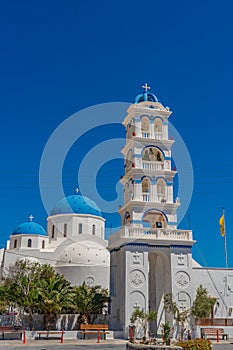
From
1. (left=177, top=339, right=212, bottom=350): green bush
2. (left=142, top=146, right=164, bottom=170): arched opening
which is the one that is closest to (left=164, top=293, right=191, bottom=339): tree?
(left=142, top=146, right=164, bottom=170): arched opening

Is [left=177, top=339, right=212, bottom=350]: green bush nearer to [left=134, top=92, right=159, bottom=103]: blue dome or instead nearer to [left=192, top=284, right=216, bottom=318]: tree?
[left=192, top=284, right=216, bottom=318]: tree

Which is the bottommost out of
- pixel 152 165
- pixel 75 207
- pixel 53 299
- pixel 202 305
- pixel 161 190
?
pixel 202 305

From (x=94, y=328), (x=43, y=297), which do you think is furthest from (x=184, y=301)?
(x=43, y=297)

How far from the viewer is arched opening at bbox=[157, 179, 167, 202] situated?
105 ft

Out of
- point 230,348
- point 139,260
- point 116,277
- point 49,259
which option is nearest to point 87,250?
point 49,259

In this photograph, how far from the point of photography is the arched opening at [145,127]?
33.5 metres

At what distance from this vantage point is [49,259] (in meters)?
49.1

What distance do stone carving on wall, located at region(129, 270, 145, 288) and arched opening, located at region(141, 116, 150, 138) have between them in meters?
10.5

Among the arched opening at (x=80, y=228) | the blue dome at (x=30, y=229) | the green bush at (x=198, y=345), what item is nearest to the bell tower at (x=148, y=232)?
the green bush at (x=198, y=345)

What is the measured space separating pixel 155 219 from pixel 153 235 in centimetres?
316

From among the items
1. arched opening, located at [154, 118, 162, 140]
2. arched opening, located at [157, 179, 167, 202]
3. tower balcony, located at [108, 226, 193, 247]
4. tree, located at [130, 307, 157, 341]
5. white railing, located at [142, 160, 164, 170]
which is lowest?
tree, located at [130, 307, 157, 341]

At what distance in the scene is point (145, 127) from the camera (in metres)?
34.4

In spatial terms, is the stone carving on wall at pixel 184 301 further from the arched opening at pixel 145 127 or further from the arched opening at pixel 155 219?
the arched opening at pixel 145 127

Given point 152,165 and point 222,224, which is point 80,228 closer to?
point 222,224
